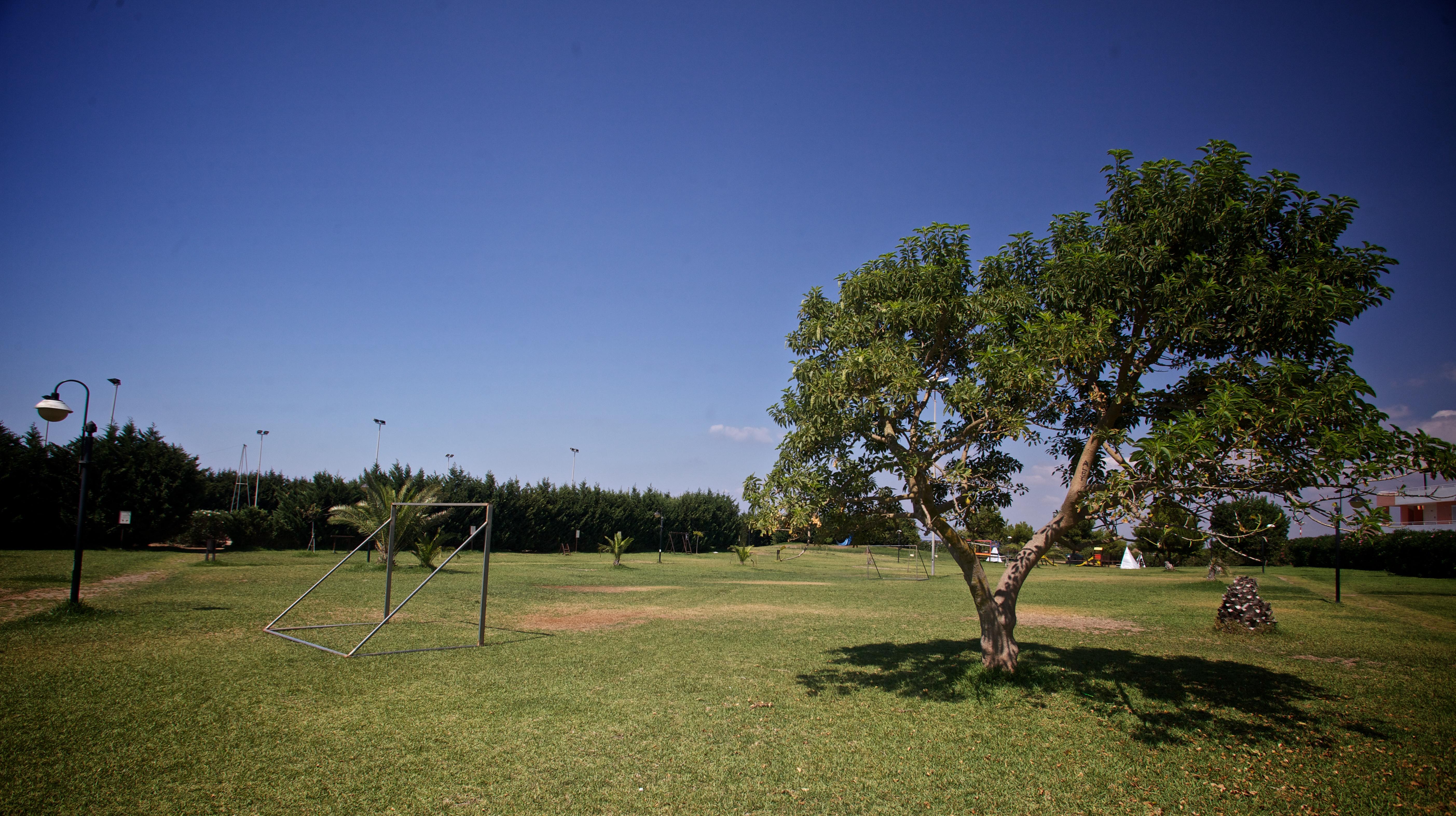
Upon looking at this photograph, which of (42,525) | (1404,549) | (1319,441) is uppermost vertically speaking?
(1319,441)

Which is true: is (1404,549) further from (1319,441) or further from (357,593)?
(357,593)

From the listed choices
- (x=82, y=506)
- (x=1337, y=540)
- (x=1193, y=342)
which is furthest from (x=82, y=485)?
(x=1337, y=540)

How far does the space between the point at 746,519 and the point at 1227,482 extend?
4.98 metres

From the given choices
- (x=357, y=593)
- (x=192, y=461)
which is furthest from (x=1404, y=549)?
(x=192, y=461)

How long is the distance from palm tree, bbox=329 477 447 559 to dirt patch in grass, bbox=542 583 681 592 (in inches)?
210

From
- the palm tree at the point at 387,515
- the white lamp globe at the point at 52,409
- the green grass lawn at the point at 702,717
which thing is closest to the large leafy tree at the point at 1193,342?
the green grass lawn at the point at 702,717

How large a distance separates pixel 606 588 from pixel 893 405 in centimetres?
1530

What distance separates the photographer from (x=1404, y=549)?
92.8 ft

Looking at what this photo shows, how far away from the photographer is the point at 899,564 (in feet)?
138

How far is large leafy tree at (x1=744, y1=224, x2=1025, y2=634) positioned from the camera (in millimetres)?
7395

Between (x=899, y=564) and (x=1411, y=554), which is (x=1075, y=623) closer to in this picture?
(x=1411, y=554)

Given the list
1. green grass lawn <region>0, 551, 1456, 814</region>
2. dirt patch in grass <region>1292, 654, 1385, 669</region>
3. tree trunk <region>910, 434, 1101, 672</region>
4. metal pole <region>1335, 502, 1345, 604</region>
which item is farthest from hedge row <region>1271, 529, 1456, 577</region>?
tree trunk <region>910, 434, 1101, 672</region>

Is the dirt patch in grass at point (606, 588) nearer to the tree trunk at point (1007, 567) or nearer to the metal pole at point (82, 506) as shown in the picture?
the metal pole at point (82, 506)

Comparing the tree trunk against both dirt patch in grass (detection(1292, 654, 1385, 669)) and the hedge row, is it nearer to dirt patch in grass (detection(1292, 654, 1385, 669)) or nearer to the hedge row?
dirt patch in grass (detection(1292, 654, 1385, 669))
